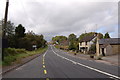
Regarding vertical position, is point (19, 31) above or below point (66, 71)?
above

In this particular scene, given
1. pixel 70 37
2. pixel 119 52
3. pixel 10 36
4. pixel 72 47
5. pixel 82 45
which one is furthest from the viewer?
pixel 70 37

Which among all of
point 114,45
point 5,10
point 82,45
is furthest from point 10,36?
point 5,10

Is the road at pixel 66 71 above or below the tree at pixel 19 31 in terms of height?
below

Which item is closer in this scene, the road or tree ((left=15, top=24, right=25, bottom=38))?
the road

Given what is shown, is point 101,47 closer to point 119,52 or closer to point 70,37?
point 119,52

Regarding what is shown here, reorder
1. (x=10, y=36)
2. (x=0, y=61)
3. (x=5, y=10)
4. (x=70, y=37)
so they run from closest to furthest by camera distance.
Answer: (x=0, y=61)
(x=5, y=10)
(x=10, y=36)
(x=70, y=37)

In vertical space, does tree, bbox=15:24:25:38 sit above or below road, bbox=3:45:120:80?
above

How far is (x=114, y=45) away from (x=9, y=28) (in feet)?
143

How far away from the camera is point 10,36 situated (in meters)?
69.4

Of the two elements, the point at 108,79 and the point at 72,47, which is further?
the point at 72,47

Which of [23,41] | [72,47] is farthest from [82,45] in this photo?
[23,41]

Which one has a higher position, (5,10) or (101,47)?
(5,10)

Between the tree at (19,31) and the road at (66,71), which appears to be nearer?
the road at (66,71)

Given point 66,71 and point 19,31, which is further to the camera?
point 19,31
